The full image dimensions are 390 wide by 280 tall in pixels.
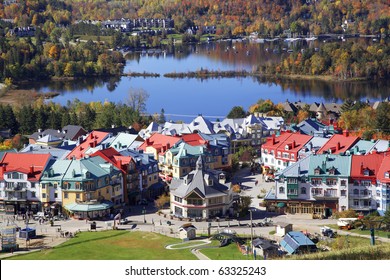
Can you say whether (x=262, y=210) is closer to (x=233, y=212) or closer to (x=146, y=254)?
(x=233, y=212)

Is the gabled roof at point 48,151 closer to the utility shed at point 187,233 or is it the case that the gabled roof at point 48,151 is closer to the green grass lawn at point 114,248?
the green grass lawn at point 114,248

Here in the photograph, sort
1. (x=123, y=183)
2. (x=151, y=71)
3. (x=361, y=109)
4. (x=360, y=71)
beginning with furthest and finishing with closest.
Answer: (x=151, y=71) < (x=360, y=71) < (x=361, y=109) < (x=123, y=183)

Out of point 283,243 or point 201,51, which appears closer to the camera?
point 283,243

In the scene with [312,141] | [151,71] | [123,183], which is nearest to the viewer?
[123,183]

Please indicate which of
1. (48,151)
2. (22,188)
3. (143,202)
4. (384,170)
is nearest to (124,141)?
(48,151)

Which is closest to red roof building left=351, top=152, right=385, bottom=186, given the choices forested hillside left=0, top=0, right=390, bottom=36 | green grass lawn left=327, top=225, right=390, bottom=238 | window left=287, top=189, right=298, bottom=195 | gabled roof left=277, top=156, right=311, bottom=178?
gabled roof left=277, top=156, right=311, bottom=178

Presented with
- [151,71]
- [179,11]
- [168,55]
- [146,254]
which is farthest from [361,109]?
[179,11]

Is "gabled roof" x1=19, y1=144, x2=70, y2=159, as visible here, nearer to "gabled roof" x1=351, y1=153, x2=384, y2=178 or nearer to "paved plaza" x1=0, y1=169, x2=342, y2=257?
"paved plaza" x1=0, y1=169, x2=342, y2=257
